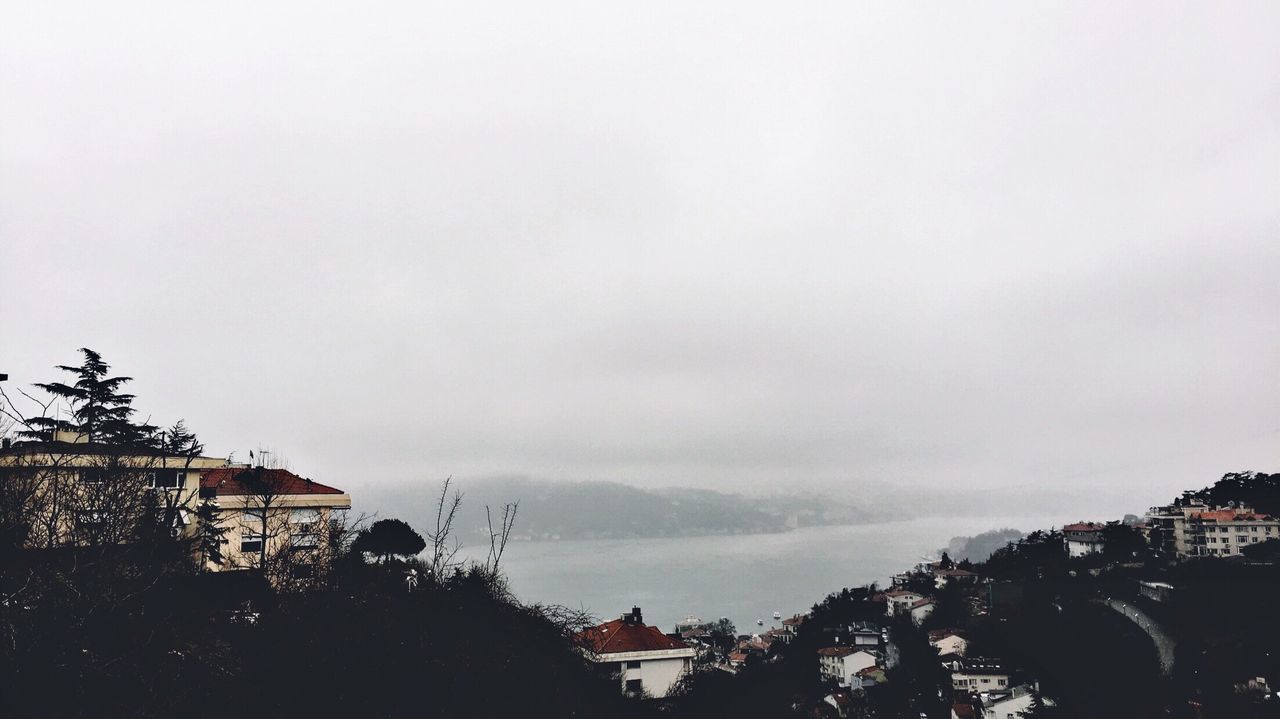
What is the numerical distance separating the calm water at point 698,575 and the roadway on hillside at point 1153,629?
37.1 metres

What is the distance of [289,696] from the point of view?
18.6ft

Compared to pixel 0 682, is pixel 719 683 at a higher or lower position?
lower

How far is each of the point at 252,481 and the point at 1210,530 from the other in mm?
61453

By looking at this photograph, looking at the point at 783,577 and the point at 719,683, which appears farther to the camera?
the point at 783,577

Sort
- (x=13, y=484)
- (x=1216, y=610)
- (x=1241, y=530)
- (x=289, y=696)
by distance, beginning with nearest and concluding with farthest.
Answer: (x=289, y=696)
(x=13, y=484)
(x=1216, y=610)
(x=1241, y=530)

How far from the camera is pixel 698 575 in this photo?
5364 inches

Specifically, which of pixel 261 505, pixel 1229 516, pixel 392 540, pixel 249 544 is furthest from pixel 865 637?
pixel 261 505

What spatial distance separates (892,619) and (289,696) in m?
55.3

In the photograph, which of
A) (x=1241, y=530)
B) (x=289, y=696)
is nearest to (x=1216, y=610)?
(x=1241, y=530)

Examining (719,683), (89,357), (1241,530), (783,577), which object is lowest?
(783,577)

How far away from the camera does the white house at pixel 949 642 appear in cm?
4278

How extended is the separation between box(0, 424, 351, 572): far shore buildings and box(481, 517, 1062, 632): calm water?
141 feet

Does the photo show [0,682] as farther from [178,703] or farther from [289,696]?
[289,696]

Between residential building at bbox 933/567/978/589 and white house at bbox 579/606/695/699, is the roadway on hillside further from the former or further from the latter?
white house at bbox 579/606/695/699
